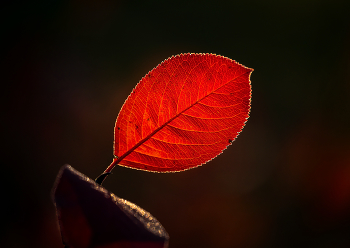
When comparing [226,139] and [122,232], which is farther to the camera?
[226,139]

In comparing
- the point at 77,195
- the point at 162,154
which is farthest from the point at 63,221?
the point at 162,154

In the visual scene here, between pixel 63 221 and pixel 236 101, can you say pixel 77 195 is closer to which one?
pixel 63 221

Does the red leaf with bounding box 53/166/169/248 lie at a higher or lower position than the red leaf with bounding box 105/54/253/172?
lower

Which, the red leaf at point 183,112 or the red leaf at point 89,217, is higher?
the red leaf at point 183,112
